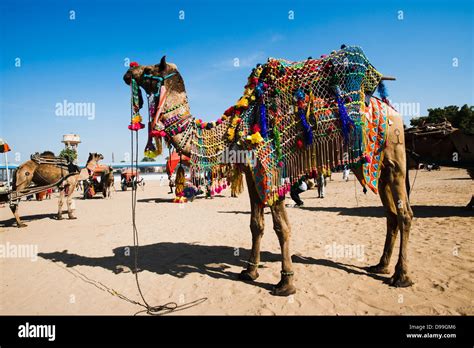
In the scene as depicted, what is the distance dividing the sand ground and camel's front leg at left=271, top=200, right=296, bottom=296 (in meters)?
0.15

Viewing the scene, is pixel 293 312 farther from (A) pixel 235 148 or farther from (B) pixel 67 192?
(B) pixel 67 192

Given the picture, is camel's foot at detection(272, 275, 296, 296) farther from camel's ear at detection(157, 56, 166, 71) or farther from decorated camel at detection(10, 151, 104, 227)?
decorated camel at detection(10, 151, 104, 227)

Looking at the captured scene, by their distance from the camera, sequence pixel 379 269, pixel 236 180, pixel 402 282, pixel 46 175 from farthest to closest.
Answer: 1. pixel 46 175
2. pixel 379 269
3. pixel 236 180
4. pixel 402 282

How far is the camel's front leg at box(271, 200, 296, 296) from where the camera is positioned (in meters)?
4.05

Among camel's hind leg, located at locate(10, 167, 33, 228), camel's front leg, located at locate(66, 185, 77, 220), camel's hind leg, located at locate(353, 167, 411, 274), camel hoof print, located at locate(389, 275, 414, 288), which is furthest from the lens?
camel's front leg, located at locate(66, 185, 77, 220)

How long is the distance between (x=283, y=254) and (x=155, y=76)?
333 cm

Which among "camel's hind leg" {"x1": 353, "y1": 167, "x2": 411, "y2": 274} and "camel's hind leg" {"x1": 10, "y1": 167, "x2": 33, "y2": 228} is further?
"camel's hind leg" {"x1": 10, "y1": 167, "x2": 33, "y2": 228}

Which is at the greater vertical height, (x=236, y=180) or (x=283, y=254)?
(x=236, y=180)

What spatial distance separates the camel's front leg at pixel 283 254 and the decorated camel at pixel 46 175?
11.1 m

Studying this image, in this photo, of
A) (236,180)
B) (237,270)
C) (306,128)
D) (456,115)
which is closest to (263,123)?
(306,128)

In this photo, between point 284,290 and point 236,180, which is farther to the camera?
point 236,180

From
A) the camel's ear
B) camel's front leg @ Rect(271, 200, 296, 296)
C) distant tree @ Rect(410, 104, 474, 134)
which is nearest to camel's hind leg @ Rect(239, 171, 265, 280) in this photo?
camel's front leg @ Rect(271, 200, 296, 296)

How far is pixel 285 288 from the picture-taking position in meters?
4.05

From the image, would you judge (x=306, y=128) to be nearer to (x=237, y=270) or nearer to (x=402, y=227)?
(x=402, y=227)
